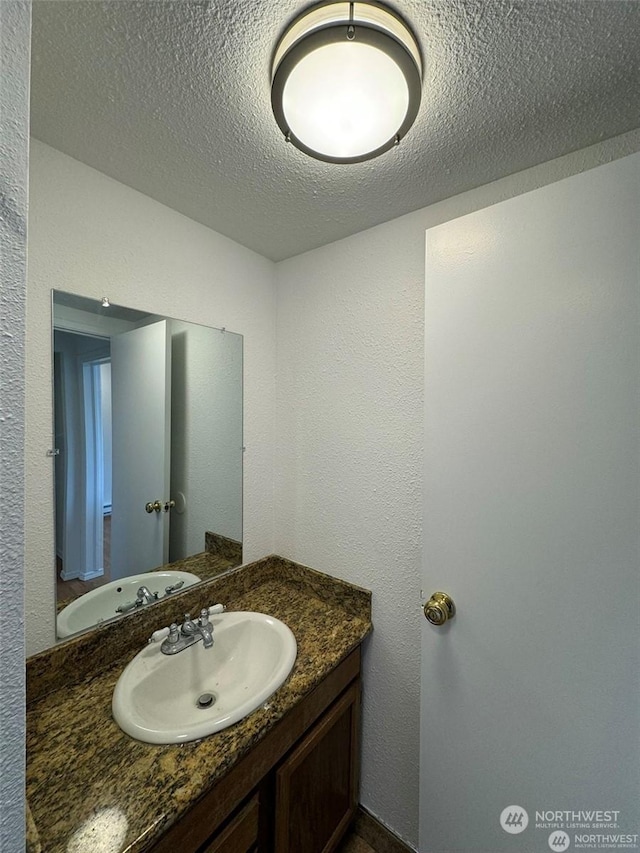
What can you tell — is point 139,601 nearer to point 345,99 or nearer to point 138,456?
point 138,456

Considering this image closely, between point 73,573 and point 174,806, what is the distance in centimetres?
63

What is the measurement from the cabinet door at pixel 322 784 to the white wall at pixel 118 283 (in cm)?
65

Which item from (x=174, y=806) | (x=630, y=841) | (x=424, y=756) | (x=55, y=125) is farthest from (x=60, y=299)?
(x=630, y=841)

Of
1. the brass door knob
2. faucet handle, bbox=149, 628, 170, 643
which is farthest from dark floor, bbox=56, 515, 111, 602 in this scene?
the brass door knob

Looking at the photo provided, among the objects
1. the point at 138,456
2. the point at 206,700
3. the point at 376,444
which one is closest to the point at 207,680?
the point at 206,700

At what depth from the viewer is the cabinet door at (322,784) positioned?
872 millimetres

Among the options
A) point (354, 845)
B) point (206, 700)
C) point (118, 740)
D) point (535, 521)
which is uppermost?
point (535, 521)

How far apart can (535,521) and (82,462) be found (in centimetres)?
125

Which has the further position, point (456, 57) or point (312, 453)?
point (312, 453)

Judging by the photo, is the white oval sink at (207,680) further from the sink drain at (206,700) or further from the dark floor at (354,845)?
the dark floor at (354,845)

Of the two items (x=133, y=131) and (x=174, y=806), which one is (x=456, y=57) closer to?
(x=133, y=131)

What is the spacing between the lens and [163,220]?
1130mm

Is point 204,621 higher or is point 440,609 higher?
point 440,609

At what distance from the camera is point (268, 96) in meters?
0.74
